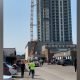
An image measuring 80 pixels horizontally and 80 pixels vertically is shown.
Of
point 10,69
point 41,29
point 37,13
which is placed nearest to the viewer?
point 10,69

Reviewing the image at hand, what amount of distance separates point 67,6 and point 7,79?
23780mm

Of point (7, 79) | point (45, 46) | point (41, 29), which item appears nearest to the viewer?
point (7, 79)

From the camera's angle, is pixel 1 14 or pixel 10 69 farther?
pixel 10 69

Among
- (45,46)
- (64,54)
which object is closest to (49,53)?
(45,46)

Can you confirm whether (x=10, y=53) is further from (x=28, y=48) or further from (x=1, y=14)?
(x=28, y=48)

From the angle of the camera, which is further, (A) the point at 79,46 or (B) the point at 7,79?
(B) the point at 7,79

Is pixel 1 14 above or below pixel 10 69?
above

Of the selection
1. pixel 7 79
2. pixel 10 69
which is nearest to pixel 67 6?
pixel 10 69

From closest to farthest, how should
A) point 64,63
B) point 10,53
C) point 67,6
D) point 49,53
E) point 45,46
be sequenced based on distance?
point 67,6
point 10,53
point 64,63
point 45,46
point 49,53

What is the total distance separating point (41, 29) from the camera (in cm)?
8200

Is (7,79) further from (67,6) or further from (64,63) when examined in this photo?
(64,63)

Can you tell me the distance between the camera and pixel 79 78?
8773 mm

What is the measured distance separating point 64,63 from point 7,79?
181 ft

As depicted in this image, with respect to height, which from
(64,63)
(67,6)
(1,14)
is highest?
(67,6)
